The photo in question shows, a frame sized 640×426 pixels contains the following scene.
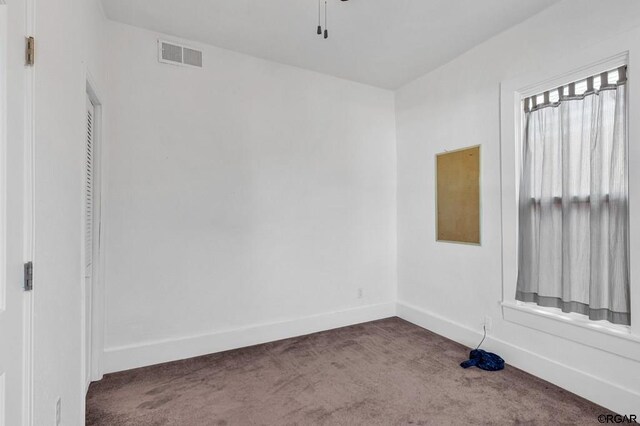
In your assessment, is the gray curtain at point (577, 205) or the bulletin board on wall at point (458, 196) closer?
the gray curtain at point (577, 205)

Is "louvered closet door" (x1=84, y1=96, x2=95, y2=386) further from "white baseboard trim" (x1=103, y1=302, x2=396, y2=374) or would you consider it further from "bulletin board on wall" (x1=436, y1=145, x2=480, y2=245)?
"bulletin board on wall" (x1=436, y1=145, x2=480, y2=245)

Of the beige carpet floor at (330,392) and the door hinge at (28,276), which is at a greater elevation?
the door hinge at (28,276)

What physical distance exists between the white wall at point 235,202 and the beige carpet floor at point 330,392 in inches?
13.4

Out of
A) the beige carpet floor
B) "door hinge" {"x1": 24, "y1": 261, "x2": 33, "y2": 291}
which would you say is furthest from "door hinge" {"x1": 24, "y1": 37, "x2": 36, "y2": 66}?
the beige carpet floor

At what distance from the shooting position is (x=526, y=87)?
261cm

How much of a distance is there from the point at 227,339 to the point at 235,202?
1.32 m

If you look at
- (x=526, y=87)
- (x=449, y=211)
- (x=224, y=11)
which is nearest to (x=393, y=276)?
(x=449, y=211)

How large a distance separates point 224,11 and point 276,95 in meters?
0.95

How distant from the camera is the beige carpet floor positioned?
203 cm

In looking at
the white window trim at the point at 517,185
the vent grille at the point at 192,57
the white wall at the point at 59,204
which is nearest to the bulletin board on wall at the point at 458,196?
the white window trim at the point at 517,185

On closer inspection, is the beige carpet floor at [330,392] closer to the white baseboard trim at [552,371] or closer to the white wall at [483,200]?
the white baseboard trim at [552,371]

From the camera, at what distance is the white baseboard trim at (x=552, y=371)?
6.69 feet

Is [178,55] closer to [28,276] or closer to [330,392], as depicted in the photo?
[28,276]

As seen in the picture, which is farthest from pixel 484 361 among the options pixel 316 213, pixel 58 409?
pixel 58 409
